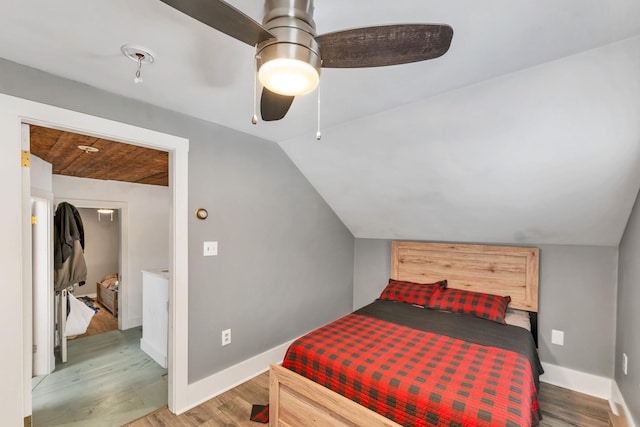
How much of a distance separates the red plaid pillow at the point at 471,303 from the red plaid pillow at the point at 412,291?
0.07 m

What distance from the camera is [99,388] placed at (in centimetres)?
246

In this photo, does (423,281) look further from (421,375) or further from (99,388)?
(99,388)

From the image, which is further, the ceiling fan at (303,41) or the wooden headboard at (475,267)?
the wooden headboard at (475,267)

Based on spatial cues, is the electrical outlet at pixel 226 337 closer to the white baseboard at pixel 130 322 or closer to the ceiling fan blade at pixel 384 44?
the ceiling fan blade at pixel 384 44

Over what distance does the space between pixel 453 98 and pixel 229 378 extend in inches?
107

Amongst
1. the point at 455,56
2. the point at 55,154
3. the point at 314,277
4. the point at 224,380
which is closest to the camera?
the point at 455,56

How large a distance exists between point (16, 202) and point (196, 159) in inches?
40.4

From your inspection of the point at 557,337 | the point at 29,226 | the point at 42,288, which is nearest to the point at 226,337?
the point at 29,226

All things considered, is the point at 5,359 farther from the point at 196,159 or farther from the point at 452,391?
the point at 452,391

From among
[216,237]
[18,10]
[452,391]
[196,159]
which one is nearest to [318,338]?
[452,391]

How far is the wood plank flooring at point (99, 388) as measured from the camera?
2.10 meters

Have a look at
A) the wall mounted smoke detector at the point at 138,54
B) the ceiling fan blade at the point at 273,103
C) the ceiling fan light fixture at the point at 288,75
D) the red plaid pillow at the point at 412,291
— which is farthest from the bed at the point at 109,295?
the ceiling fan light fixture at the point at 288,75

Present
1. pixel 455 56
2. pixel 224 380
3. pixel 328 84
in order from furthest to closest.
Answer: pixel 224 380 → pixel 328 84 → pixel 455 56

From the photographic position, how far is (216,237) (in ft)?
7.76
